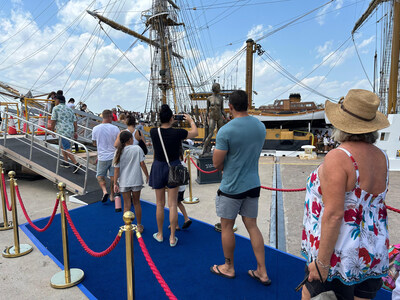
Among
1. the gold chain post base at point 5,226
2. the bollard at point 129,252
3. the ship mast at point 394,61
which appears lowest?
the gold chain post base at point 5,226

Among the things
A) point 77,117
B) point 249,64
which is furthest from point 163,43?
point 77,117

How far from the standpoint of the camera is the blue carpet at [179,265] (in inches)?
95.6

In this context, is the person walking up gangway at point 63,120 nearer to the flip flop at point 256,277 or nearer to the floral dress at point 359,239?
the flip flop at point 256,277

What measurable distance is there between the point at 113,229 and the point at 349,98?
3.62 metres

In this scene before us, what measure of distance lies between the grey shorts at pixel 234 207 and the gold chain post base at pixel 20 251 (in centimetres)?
275

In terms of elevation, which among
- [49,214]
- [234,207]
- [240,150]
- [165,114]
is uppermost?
[165,114]

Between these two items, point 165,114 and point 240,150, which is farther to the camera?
point 165,114

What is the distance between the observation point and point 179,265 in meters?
2.88

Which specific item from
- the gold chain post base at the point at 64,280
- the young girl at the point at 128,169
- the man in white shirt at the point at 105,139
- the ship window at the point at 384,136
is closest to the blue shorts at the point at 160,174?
the young girl at the point at 128,169

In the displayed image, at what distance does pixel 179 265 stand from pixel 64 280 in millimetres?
1233

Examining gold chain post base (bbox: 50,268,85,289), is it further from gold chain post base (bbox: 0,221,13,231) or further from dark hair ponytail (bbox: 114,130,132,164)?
gold chain post base (bbox: 0,221,13,231)

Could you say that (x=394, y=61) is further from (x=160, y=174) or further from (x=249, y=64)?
(x=249, y=64)

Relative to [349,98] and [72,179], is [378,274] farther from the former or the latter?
[72,179]

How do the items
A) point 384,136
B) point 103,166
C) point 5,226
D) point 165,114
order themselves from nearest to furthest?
point 165,114 < point 5,226 < point 103,166 < point 384,136
